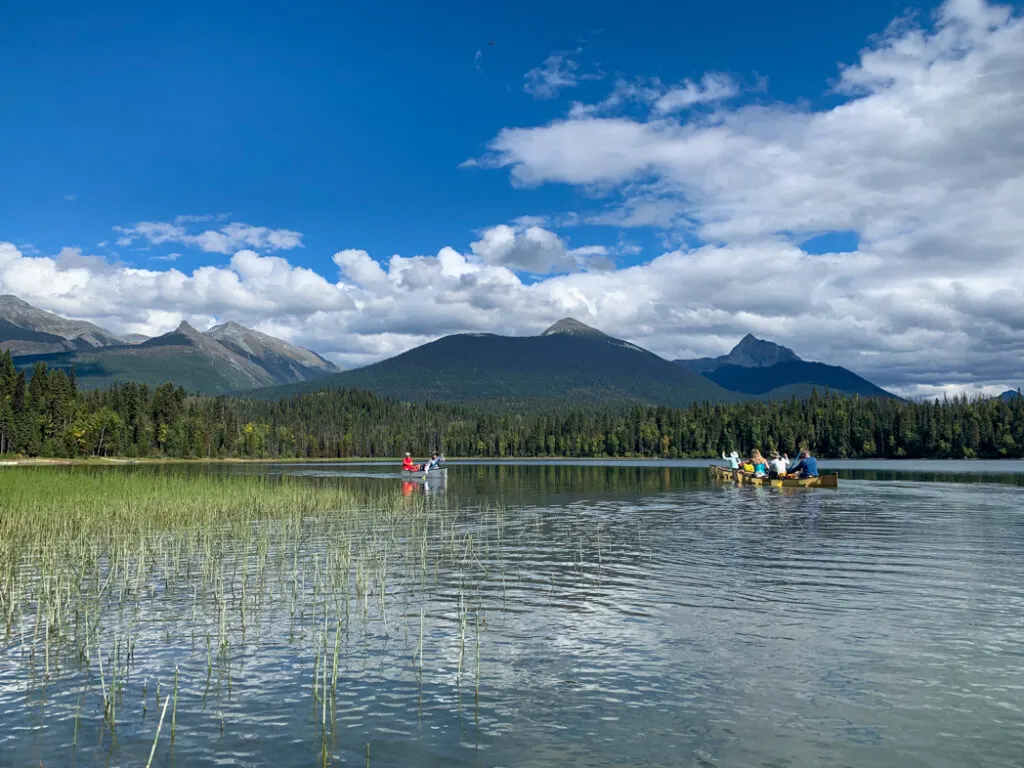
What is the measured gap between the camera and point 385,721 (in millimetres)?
12688

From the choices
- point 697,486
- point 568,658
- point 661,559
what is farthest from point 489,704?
point 697,486

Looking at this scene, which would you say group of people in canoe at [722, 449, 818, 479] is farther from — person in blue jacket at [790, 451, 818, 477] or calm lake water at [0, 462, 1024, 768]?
calm lake water at [0, 462, 1024, 768]

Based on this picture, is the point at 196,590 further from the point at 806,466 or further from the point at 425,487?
the point at 806,466

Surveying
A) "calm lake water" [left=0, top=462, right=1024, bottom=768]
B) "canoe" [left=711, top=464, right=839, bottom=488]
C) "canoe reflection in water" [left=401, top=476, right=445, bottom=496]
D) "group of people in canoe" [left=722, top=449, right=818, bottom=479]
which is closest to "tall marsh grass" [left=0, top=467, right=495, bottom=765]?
"calm lake water" [left=0, top=462, right=1024, bottom=768]

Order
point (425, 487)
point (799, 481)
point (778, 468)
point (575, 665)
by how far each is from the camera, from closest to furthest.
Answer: point (575, 665), point (799, 481), point (778, 468), point (425, 487)

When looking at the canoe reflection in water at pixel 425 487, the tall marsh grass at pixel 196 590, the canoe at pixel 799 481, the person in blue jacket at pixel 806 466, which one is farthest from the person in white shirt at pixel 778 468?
the tall marsh grass at pixel 196 590

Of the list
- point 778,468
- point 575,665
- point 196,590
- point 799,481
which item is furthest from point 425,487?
point 575,665

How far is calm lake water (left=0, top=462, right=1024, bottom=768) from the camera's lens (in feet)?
38.2

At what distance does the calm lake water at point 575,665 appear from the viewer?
38.2 feet

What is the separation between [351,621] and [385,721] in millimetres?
6763

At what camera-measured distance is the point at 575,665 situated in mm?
15500

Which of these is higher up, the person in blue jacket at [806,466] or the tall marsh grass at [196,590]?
the person in blue jacket at [806,466]

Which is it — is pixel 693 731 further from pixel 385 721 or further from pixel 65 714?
pixel 65 714

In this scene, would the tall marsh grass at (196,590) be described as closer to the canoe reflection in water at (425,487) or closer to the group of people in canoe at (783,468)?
the canoe reflection in water at (425,487)
